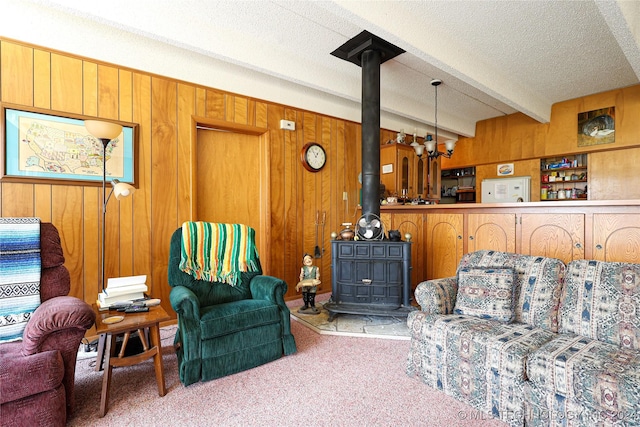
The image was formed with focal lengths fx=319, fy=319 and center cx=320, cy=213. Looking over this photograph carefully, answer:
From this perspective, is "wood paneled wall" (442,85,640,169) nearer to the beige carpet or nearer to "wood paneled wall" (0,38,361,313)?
"wood paneled wall" (0,38,361,313)

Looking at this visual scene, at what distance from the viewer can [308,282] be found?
3316 millimetres

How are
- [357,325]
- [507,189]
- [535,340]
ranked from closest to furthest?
[535,340]
[357,325]
[507,189]

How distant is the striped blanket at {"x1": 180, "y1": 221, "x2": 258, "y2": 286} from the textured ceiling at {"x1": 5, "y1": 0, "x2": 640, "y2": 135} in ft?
5.12

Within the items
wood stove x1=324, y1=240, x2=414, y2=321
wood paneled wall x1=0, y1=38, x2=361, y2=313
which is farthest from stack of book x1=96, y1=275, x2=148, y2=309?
wood stove x1=324, y1=240, x2=414, y2=321

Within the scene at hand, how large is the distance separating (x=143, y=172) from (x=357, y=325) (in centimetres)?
248

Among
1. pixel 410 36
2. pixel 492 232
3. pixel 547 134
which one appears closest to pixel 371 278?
pixel 492 232

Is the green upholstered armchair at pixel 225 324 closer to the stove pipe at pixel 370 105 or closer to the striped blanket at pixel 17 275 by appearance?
the striped blanket at pixel 17 275

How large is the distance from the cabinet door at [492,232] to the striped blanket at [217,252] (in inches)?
91.1

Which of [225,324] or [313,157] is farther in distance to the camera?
[313,157]

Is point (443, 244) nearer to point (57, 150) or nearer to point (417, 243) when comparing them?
point (417, 243)

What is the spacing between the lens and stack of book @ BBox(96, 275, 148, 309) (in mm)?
2019

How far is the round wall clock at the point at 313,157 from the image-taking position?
4113 millimetres

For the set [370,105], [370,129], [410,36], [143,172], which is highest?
[410,36]

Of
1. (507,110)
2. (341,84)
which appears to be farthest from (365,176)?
(507,110)
